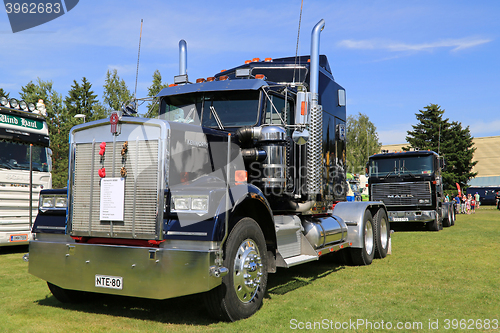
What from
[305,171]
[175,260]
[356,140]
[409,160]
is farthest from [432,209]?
[356,140]

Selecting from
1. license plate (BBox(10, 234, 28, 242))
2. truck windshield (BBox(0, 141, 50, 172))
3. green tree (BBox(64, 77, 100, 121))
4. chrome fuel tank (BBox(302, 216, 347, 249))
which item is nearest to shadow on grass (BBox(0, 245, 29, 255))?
license plate (BBox(10, 234, 28, 242))

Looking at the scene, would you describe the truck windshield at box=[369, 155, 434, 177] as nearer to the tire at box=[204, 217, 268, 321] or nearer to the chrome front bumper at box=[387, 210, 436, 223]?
the chrome front bumper at box=[387, 210, 436, 223]

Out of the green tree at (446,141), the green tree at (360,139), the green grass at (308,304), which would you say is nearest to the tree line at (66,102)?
the green grass at (308,304)

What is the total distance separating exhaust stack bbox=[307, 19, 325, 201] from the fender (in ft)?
5.90

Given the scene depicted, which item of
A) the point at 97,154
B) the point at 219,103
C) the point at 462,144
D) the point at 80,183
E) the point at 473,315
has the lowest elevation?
the point at 473,315

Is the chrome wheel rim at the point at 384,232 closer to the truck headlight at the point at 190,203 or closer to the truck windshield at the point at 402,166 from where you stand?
the truck headlight at the point at 190,203

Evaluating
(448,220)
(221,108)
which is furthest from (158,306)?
(448,220)

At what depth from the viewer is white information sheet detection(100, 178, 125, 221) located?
486 cm

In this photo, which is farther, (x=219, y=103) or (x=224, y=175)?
(x=219, y=103)

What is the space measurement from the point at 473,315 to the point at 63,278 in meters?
4.82

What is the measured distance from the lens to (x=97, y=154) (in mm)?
5125

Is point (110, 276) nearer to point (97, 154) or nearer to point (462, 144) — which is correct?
point (97, 154)

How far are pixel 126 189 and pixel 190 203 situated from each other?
83 cm

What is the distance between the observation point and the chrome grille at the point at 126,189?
4734mm
